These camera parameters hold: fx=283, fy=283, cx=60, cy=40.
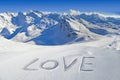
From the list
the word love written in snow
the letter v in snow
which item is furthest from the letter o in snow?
the letter v in snow

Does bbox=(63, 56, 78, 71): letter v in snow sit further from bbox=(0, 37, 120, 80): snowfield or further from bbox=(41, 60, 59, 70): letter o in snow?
bbox=(41, 60, 59, 70): letter o in snow

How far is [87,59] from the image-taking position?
6084cm

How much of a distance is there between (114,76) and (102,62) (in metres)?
7.27

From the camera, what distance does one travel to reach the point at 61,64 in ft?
193

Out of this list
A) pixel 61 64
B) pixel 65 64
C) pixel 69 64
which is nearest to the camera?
pixel 61 64

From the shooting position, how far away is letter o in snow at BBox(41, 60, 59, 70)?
189 ft

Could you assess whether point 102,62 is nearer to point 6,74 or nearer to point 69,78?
point 69,78

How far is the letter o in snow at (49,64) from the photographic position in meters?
57.7

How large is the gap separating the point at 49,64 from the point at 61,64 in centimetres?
250

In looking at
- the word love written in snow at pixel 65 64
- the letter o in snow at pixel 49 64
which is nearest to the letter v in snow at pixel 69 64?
the word love written in snow at pixel 65 64

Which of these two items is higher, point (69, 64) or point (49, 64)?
point (49, 64)

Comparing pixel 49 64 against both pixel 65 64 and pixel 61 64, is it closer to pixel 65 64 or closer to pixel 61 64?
pixel 61 64

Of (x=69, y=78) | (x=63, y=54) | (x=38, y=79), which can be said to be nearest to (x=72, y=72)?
(x=69, y=78)

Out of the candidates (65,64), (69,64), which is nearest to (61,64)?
(65,64)
